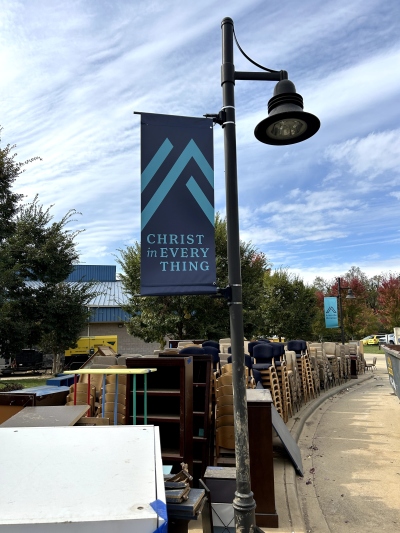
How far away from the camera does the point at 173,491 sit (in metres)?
2.44

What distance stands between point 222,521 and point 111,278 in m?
46.4

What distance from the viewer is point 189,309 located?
67.3 ft

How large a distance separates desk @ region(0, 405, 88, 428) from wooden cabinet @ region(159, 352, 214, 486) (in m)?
2.04

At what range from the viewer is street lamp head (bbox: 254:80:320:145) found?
12.4 feet

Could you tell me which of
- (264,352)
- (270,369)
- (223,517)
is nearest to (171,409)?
(223,517)

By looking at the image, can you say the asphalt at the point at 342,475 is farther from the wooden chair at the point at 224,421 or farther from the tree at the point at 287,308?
the tree at the point at 287,308

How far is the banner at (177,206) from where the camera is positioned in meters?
3.69

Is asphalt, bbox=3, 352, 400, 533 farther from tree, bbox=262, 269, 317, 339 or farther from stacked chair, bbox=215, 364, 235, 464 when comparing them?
tree, bbox=262, 269, 317, 339

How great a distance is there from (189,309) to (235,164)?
16.9 metres

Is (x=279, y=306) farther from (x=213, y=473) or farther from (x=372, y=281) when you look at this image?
(x=372, y=281)

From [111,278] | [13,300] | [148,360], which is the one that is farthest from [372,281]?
[148,360]

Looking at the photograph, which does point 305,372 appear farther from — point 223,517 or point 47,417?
point 47,417

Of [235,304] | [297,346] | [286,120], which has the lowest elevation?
[297,346]

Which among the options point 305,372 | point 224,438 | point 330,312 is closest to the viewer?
point 224,438
